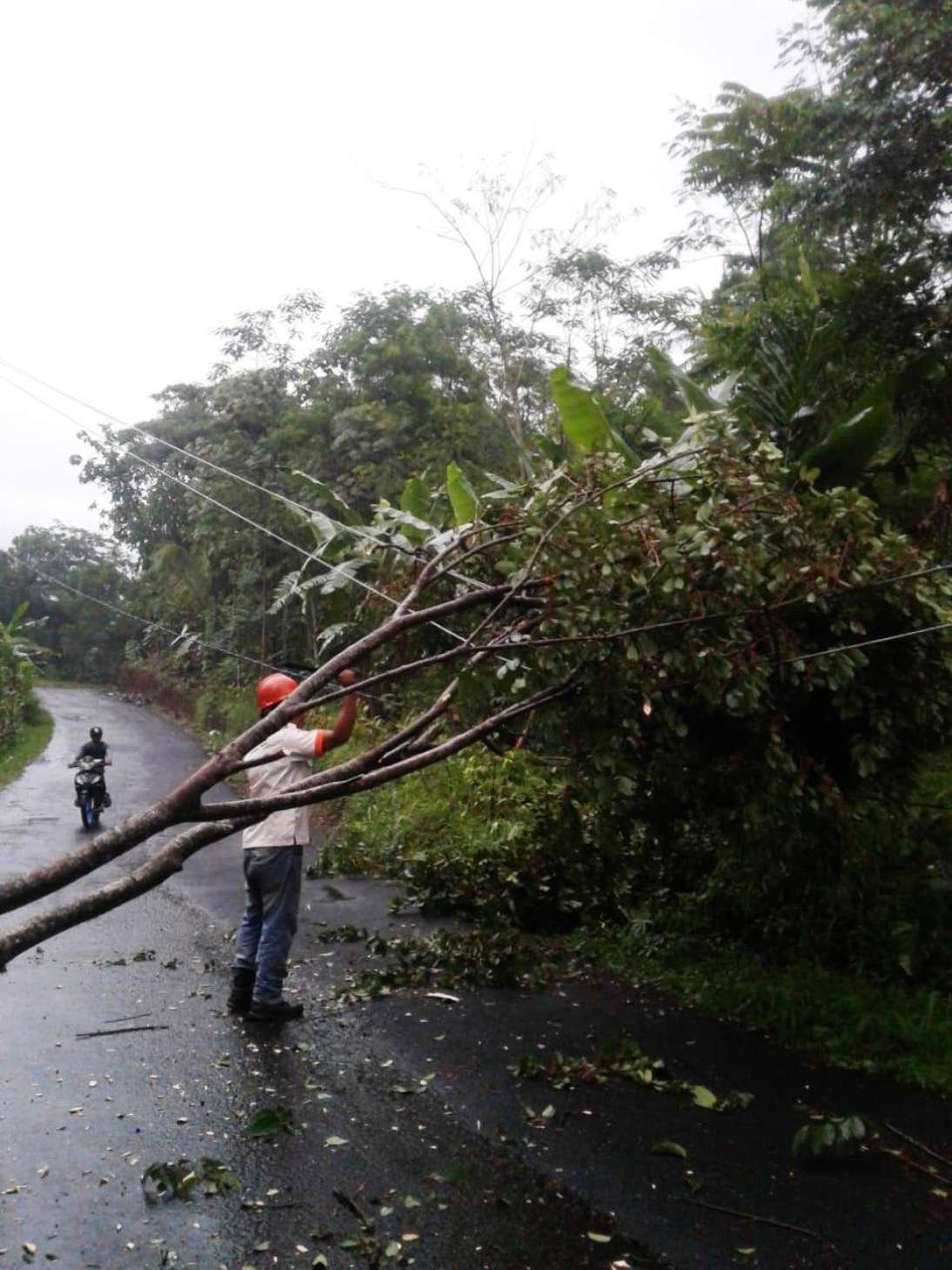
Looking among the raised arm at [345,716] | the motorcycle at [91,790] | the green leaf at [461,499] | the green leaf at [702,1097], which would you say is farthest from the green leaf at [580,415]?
the motorcycle at [91,790]

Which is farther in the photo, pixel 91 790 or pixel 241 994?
pixel 91 790

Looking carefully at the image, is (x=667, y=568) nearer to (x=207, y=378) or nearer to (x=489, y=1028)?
(x=489, y=1028)

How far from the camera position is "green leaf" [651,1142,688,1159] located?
15.3 ft

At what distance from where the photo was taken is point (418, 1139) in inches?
192

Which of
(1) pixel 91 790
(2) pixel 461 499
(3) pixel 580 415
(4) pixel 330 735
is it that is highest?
(3) pixel 580 415

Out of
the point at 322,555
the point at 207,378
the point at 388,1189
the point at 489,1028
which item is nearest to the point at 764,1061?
the point at 489,1028

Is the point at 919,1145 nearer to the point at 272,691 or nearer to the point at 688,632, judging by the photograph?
the point at 688,632

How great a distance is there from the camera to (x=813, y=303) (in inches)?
261

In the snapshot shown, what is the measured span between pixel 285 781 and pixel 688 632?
2.71 m

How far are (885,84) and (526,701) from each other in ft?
24.7

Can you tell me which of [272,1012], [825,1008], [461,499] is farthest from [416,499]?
[825,1008]

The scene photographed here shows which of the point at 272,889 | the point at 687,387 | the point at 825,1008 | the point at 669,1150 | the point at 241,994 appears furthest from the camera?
the point at 241,994

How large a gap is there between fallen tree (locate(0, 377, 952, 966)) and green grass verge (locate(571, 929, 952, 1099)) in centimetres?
75

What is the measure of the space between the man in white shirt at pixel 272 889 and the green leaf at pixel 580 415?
1896 mm
